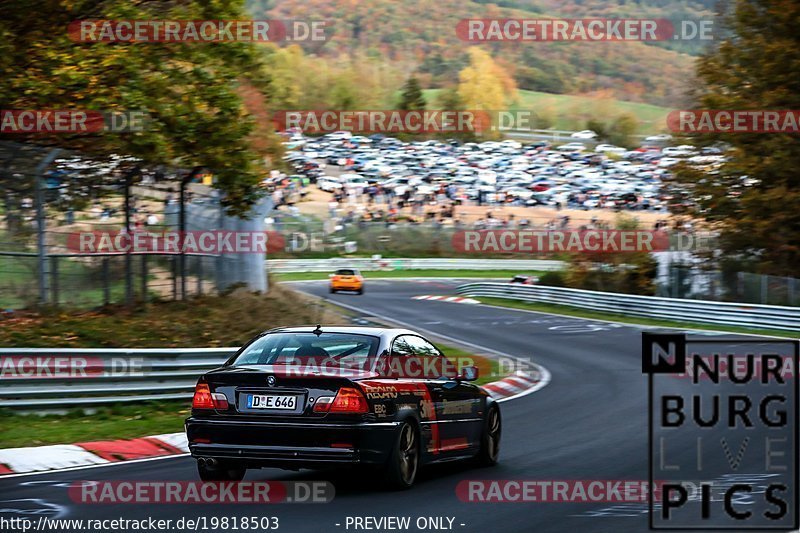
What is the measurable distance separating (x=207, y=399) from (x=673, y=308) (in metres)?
27.9

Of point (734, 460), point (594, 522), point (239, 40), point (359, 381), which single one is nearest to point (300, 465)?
point (359, 381)

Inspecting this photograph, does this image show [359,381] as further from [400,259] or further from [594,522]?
[400,259]

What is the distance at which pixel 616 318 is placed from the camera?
36875 mm

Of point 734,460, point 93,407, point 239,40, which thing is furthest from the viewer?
point 239,40

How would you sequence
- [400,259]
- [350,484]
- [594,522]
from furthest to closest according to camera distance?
[400,259] < [350,484] < [594,522]

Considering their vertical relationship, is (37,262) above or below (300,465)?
above

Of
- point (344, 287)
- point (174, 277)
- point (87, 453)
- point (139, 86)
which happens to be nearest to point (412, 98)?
point (344, 287)

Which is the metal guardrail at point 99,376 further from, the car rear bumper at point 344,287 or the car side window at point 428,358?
the car rear bumper at point 344,287

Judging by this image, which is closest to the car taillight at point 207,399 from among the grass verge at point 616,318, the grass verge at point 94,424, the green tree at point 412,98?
the grass verge at point 94,424

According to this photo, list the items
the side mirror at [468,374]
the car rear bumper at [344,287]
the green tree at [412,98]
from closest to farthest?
1. the side mirror at [468,374]
2. the car rear bumper at [344,287]
3. the green tree at [412,98]

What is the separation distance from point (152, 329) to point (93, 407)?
143 inches

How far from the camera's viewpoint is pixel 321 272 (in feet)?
196

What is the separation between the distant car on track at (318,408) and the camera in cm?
846

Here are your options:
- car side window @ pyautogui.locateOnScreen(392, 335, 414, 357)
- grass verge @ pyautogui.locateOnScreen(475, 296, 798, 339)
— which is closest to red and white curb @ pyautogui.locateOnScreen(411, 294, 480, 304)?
grass verge @ pyautogui.locateOnScreen(475, 296, 798, 339)
